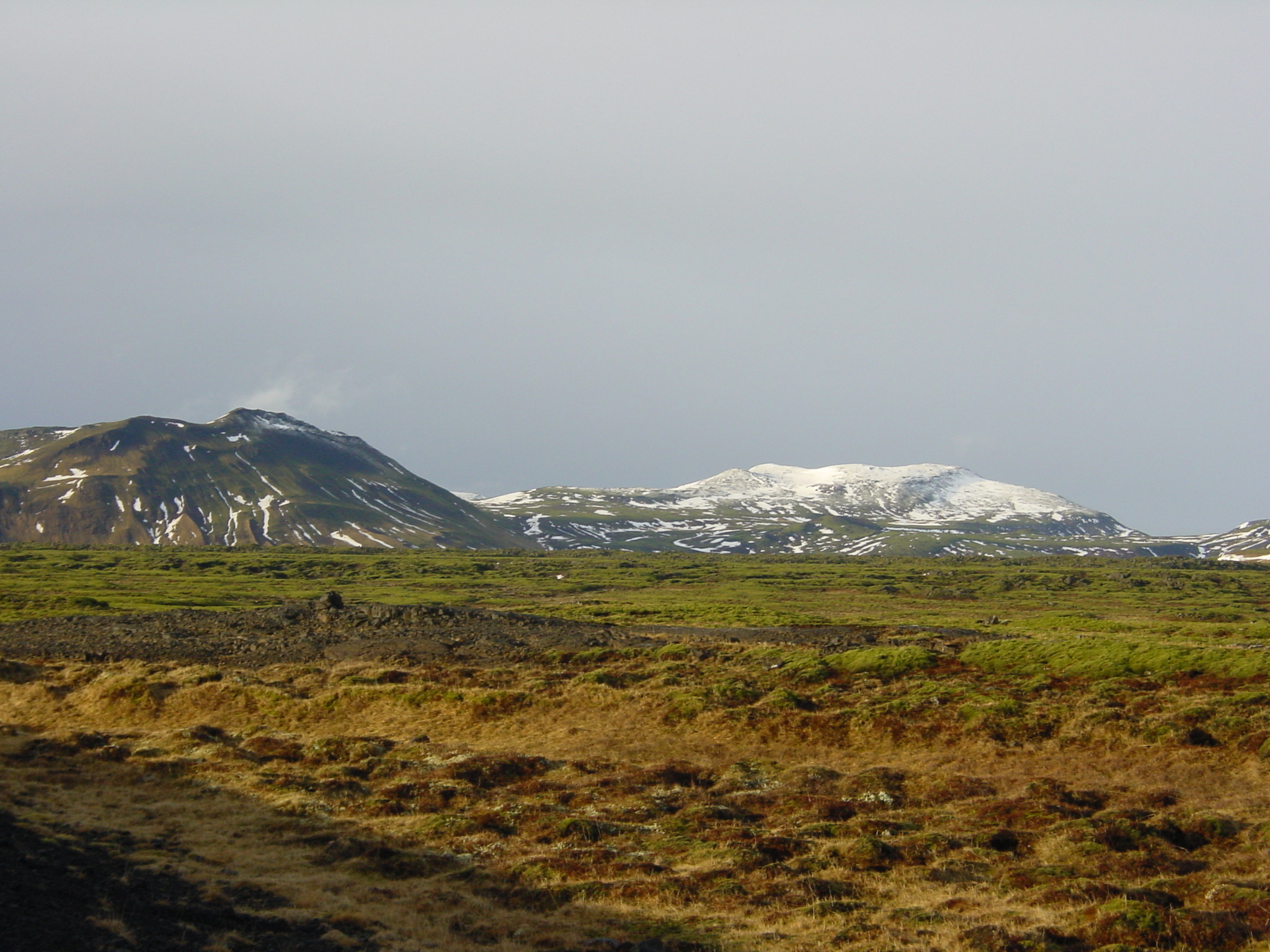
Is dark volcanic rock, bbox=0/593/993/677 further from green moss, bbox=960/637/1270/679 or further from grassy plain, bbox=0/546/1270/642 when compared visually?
grassy plain, bbox=0/546/1270/642

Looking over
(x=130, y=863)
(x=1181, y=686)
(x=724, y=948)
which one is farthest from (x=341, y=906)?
(x=1181, y=686)

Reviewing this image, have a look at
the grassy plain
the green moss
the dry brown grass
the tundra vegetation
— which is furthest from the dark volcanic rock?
the grassy plain

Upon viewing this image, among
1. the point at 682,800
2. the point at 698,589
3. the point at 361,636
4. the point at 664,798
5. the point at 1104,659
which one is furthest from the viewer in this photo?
the point at 698,589

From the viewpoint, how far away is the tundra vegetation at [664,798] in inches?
683

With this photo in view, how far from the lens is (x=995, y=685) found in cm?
3966

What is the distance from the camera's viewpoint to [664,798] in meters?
27.7

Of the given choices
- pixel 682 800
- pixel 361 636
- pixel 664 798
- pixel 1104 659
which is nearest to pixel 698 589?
pixel 361 636

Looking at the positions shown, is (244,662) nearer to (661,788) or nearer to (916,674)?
(661,788)

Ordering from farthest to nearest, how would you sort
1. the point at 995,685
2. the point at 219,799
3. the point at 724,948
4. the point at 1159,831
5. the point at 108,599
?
the point at 108,599
the point at 995,685
the point at 219,799
the point at 1159,831
the point at 724,948

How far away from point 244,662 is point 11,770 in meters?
21.6

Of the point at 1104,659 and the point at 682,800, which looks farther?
the point at 1104,659

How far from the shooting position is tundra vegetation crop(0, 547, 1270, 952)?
17.4m

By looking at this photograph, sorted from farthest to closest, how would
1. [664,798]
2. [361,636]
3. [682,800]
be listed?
1. [361,636]
2. [664,798]
3. [682,800]

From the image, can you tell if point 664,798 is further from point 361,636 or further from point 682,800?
point 361,636
